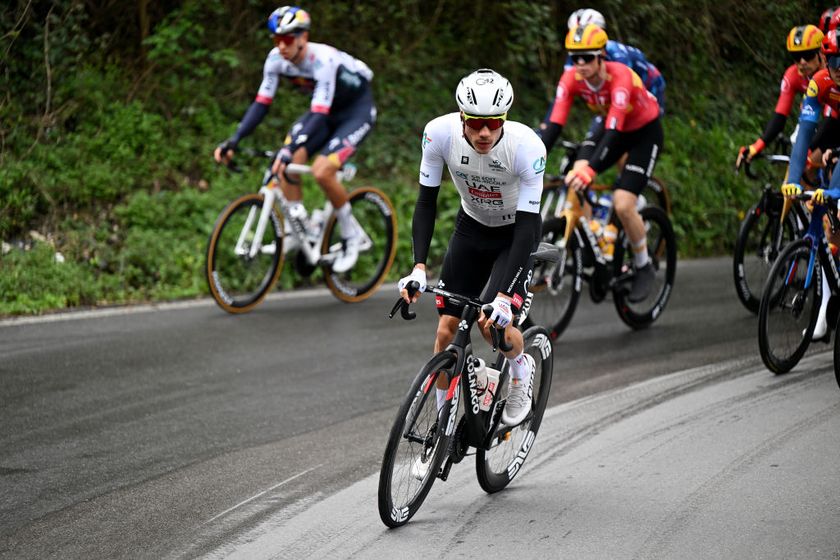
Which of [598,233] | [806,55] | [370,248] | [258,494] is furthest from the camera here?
[370,248]

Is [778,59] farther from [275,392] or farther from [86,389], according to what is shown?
[86,389]

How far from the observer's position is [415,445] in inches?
194

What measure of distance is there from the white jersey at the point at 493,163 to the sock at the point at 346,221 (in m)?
4.91

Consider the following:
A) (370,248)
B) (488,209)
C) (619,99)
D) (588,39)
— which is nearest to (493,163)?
(488,209)

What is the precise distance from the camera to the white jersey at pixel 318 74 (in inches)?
392

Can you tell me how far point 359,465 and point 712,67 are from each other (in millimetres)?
9005

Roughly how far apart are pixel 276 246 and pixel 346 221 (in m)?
0.75

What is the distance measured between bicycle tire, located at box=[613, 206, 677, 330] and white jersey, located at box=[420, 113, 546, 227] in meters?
3.92

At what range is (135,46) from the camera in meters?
14.1

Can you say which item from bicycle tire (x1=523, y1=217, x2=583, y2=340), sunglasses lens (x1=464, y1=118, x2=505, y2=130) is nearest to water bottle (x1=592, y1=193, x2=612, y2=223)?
bicycle tire (x1=523, y1=217, x2=583, y2=340)

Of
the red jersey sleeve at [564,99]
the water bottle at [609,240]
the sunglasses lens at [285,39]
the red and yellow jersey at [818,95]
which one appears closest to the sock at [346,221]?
the sunglasses lens at [285,39]

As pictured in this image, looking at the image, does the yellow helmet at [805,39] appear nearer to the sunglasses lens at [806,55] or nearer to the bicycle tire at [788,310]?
the sunglasses lens at [806,55]

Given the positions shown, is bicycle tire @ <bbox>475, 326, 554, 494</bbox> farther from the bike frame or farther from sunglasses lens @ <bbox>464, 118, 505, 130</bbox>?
the bike frame

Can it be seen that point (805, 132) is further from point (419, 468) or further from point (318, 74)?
point (318, 74)
